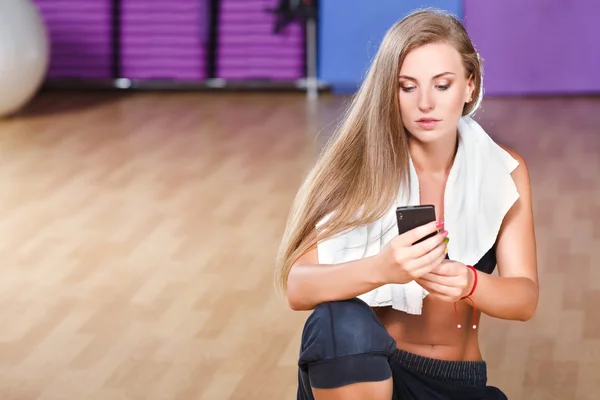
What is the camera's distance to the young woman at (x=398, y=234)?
6.21 ft

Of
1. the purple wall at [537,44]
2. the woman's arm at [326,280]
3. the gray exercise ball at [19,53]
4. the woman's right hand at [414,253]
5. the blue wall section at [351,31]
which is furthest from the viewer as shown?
the blue wall section at [351,31]

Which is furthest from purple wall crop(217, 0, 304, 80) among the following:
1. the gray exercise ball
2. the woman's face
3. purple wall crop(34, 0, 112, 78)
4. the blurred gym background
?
the woman's face

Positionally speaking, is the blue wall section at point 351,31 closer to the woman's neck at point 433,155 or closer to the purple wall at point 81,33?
the purple wall at point 81,33

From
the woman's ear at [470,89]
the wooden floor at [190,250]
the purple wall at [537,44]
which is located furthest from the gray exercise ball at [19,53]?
the woman's ear at [470,89]

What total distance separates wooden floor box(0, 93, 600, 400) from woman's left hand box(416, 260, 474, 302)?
38.7 inches

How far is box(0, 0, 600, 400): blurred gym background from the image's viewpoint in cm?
301

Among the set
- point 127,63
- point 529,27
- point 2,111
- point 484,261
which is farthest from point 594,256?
point 127,63

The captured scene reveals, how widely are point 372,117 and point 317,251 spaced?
0.26m

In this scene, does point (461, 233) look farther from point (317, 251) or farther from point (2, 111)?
point (2, 111)

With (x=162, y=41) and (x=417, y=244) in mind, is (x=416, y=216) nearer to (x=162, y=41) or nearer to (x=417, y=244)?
(x=417, y=244)

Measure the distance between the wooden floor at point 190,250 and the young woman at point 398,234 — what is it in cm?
74

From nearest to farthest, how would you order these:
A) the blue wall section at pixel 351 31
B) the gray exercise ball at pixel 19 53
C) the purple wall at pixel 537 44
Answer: the gray exercise ball at pixel 19 53 → the purple wall at pixel 537 44 → the blue wall section at pixel 351 31

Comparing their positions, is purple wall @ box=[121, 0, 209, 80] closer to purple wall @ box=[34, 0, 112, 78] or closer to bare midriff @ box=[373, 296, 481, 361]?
purple wall @ box=[34, 0, 112, 78]

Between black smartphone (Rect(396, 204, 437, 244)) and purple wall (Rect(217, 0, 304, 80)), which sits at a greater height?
black smartphone (Rect(396, 204, 437, 244))
